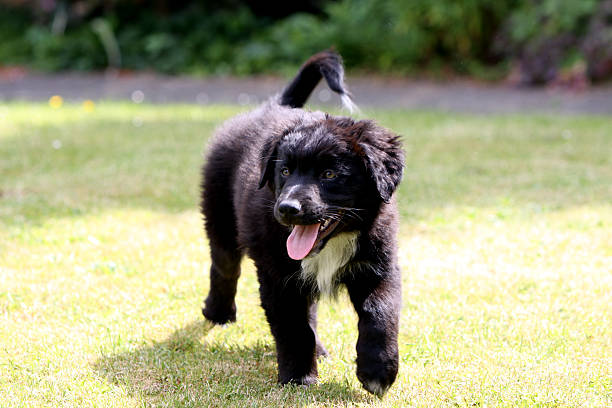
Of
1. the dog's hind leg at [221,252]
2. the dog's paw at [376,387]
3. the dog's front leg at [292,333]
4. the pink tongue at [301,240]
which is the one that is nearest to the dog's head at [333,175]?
the pink tongue at [301,240]

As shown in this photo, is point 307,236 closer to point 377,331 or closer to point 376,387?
point 377,331

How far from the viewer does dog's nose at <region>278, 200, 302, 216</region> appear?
3135mm

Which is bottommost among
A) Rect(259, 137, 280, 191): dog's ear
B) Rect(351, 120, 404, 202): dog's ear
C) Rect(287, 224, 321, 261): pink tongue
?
Rect(287, 224, 321, 261): pink tongue

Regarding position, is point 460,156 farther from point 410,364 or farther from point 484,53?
point 484,53

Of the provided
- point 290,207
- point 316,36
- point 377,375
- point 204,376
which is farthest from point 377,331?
point 316,36

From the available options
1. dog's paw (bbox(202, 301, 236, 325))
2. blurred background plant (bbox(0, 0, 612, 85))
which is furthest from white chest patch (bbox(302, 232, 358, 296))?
blurred background plant (bbox(0, 0, 612, 85))

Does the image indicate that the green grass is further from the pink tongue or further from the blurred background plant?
the blurred background plant

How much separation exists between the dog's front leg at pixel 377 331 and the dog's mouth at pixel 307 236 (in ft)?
0.94

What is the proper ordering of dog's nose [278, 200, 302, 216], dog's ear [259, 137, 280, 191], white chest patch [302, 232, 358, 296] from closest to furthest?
1. dog's nose [278, 200, 302, 216]
2. white chest patch [302, 232, 358, 296]
3. dog's ear [259, 137, 280, 191]

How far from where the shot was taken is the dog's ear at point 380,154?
3.34 meters

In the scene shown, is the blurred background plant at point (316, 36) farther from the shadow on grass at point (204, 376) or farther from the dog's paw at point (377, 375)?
the dog's paw at point (377, 375)

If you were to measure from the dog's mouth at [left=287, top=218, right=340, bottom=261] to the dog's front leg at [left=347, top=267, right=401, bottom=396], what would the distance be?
0.94ft

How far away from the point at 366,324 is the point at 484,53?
37.9 ft

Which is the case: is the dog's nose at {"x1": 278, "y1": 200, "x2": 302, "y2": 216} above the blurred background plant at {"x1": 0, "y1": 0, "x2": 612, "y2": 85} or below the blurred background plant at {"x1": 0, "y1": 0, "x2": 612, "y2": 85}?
above
